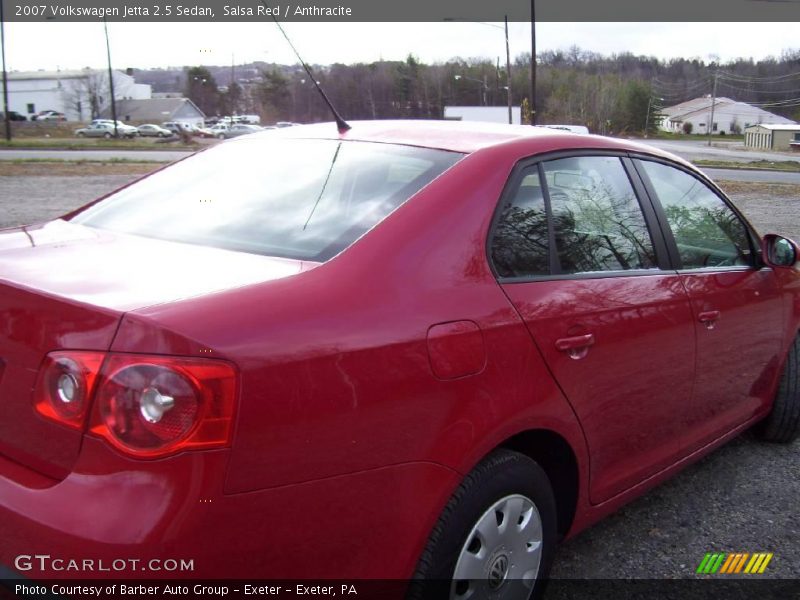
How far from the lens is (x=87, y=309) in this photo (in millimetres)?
1641

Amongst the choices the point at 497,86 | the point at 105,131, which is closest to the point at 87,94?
the point at 105,131

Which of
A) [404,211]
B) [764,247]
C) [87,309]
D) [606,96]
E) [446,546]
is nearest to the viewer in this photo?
[87,309]

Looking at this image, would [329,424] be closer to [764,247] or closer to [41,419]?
[41,419]

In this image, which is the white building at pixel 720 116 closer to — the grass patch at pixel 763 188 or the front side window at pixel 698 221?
the grass patch at pixel 763 188

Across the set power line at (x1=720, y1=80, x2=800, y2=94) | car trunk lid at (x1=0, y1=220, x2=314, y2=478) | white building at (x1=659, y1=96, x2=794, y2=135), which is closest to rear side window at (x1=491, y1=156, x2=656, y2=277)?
car trunk lid at (x1=0, y1=220, x2=314, y2=478)

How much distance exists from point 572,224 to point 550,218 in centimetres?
13

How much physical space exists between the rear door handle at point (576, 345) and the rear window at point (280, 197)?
65 centimetres

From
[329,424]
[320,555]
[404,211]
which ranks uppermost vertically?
[404,211]

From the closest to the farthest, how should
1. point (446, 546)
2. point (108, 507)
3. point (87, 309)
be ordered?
point (108, 507) → point (87, 309) → point (446, 546)

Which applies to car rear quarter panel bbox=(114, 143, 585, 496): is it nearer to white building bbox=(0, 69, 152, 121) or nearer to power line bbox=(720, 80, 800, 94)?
white building bbox=(0, 69, 152, 121)

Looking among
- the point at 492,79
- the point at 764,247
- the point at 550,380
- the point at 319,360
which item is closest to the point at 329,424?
the point at 319,360

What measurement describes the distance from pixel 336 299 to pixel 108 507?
68 centimetres

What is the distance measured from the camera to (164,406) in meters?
1.54

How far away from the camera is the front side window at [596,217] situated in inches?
99.5
